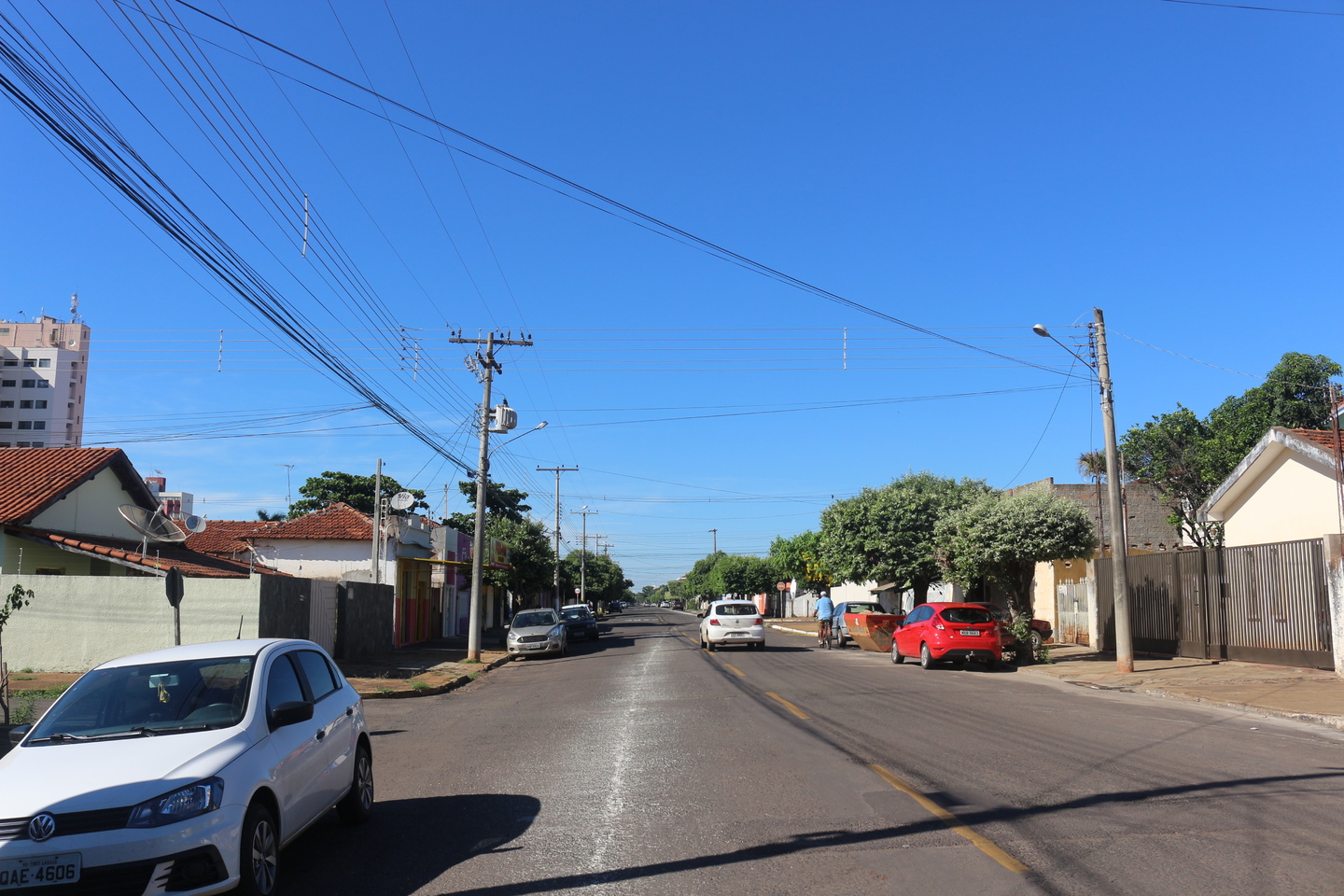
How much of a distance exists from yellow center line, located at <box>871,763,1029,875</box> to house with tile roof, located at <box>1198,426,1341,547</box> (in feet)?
52.2

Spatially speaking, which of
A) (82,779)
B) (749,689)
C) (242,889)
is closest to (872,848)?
(242,889)

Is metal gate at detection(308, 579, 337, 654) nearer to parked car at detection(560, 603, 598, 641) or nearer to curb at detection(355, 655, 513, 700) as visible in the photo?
curb at detection(355, 655, 513, 700)

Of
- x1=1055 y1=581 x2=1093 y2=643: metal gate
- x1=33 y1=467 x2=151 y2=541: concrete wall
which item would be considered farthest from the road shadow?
x1=1055 y1=581 x2=1093 y2=643: metal gate

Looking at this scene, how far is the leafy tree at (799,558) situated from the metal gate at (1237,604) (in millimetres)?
37070

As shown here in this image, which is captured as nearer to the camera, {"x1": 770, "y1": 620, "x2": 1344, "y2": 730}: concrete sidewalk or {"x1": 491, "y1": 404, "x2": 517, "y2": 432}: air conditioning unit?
{"x1": 770, "y1": 620, "x2": 1344, "y2": 730}: concrete sidewalk

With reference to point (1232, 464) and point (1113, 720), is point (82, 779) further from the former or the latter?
point (1232, 464)

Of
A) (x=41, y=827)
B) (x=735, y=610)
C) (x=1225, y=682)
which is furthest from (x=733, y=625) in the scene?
(x=41, y=827)

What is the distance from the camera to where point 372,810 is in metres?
8.32

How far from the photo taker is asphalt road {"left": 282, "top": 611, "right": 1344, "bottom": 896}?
5957 millimetres

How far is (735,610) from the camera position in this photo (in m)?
32.3

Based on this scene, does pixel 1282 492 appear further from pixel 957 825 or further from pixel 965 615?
pixel 957 825

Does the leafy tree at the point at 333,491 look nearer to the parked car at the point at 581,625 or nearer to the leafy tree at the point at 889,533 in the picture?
the parked car at the point at 581,625

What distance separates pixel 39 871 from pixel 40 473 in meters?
23.9

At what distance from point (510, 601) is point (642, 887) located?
68917 mm
